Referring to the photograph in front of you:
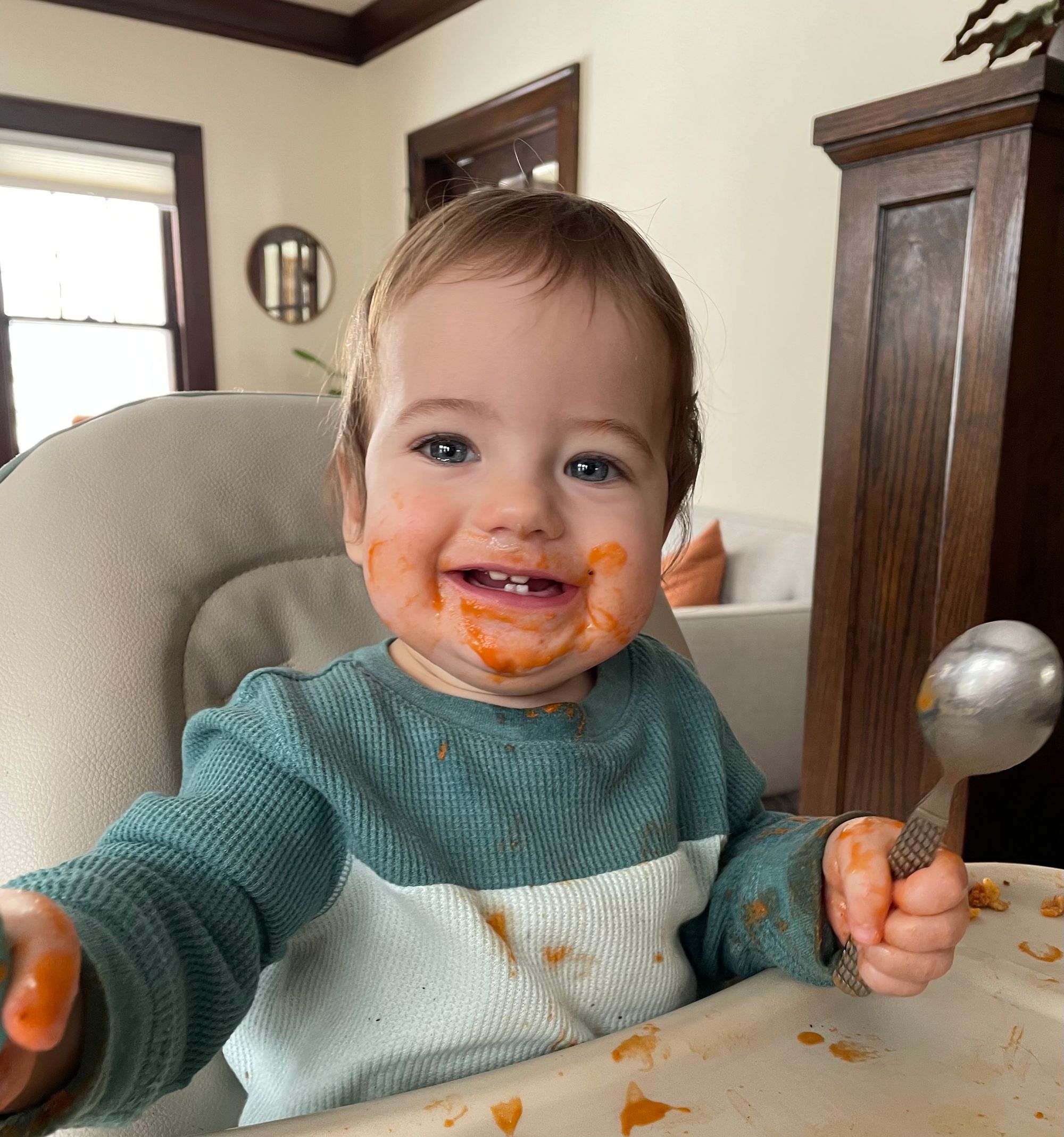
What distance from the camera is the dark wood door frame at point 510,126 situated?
10.2ft

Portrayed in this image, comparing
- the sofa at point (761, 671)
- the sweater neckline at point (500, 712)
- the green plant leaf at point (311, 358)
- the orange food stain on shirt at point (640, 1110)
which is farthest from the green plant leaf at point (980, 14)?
Answer: the green plant leaf at point (311, 358)

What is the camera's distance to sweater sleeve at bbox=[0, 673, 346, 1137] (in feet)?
1.33

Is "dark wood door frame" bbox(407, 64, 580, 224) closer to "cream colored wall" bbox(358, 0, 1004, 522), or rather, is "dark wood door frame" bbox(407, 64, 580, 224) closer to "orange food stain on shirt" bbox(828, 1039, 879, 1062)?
"cream colored wall" bbox(358, 0, 1004, 522)

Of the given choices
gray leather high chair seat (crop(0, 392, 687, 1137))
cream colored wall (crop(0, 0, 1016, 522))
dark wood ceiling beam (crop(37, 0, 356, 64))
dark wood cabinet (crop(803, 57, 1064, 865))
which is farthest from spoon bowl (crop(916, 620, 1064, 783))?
dark wood ceiling beam (crop(37, 0, 356, 64))

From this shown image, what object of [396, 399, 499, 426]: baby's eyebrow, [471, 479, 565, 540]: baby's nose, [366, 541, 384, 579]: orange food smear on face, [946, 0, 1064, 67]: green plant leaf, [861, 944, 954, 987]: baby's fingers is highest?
[946, 0, 1064, 67]: green plant leaf

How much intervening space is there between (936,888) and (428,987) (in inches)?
11.7

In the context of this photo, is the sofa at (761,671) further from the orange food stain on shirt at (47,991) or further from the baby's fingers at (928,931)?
the orange food stain on shirt at (47,991)

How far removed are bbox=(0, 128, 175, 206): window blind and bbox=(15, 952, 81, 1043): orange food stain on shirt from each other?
4.43m

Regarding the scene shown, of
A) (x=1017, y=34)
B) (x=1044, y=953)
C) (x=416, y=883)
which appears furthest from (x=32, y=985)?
(x=1017, y=34)

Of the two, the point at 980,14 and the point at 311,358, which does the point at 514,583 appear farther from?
the point at 311,358

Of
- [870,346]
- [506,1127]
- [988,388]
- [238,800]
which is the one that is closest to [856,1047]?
Result: [506,1127]

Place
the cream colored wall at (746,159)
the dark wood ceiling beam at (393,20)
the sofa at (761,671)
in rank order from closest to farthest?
the sofa at (761,671)
the cream colored wall at (746,159)
the dark wood ceiling beam at (393,20)

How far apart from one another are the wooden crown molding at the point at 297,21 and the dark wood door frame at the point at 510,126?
0.44 metres

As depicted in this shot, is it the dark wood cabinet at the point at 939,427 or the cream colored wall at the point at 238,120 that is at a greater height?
the cream colored wall at the point at 238,120
